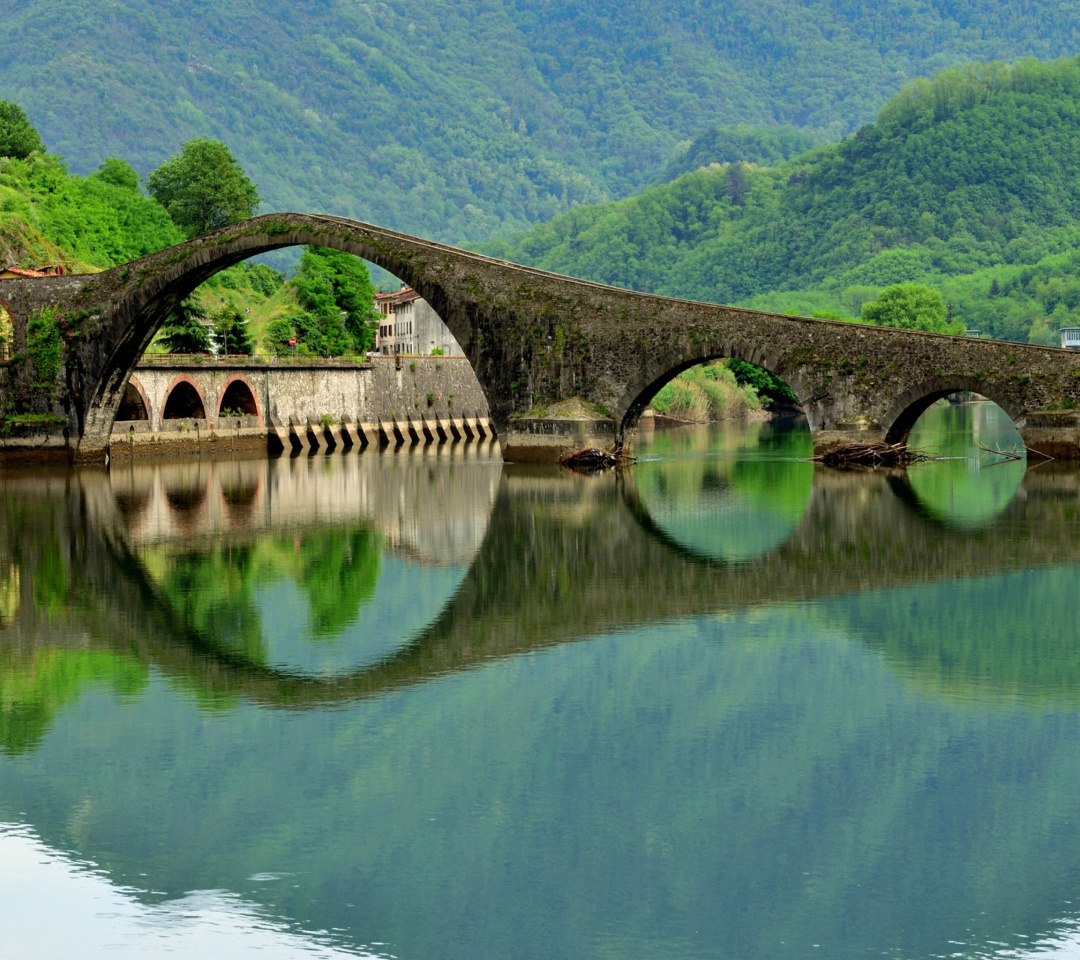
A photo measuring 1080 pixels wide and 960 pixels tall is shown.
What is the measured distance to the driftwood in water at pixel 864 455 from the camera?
38.5m

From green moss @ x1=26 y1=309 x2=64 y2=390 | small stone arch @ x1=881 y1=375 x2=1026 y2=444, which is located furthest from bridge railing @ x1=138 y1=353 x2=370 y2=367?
small stone arch @ x1=881 y1=375 x2=1026 y2=444

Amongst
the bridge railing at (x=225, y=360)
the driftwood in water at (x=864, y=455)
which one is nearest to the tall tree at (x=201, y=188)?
the bridge railing at (x=225, y=360)

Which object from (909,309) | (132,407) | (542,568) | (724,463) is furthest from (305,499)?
(909,309)

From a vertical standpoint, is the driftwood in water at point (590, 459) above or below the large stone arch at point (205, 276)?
below

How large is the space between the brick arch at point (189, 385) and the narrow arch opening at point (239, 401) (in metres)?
1.47

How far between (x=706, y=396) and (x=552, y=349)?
38878 mm

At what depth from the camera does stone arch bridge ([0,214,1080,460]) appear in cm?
3681

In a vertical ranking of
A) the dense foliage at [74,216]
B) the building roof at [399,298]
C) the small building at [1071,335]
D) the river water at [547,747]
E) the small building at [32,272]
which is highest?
the dense foliage at [74,216]

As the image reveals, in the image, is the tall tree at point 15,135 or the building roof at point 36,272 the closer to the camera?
the building roof at point 36,272

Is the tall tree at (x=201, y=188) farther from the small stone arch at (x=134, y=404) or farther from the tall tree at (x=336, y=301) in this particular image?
the small stone arch at (x=134, y=404)

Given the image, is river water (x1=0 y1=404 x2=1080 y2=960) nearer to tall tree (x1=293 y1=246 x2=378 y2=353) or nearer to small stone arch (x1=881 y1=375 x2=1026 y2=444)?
small stone arch (x1=881 y1=375 x2=1026 y2=444)

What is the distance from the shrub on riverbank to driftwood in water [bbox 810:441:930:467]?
32395 mm

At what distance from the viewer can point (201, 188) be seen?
9306cm

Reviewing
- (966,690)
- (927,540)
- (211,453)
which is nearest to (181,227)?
(211,453)
